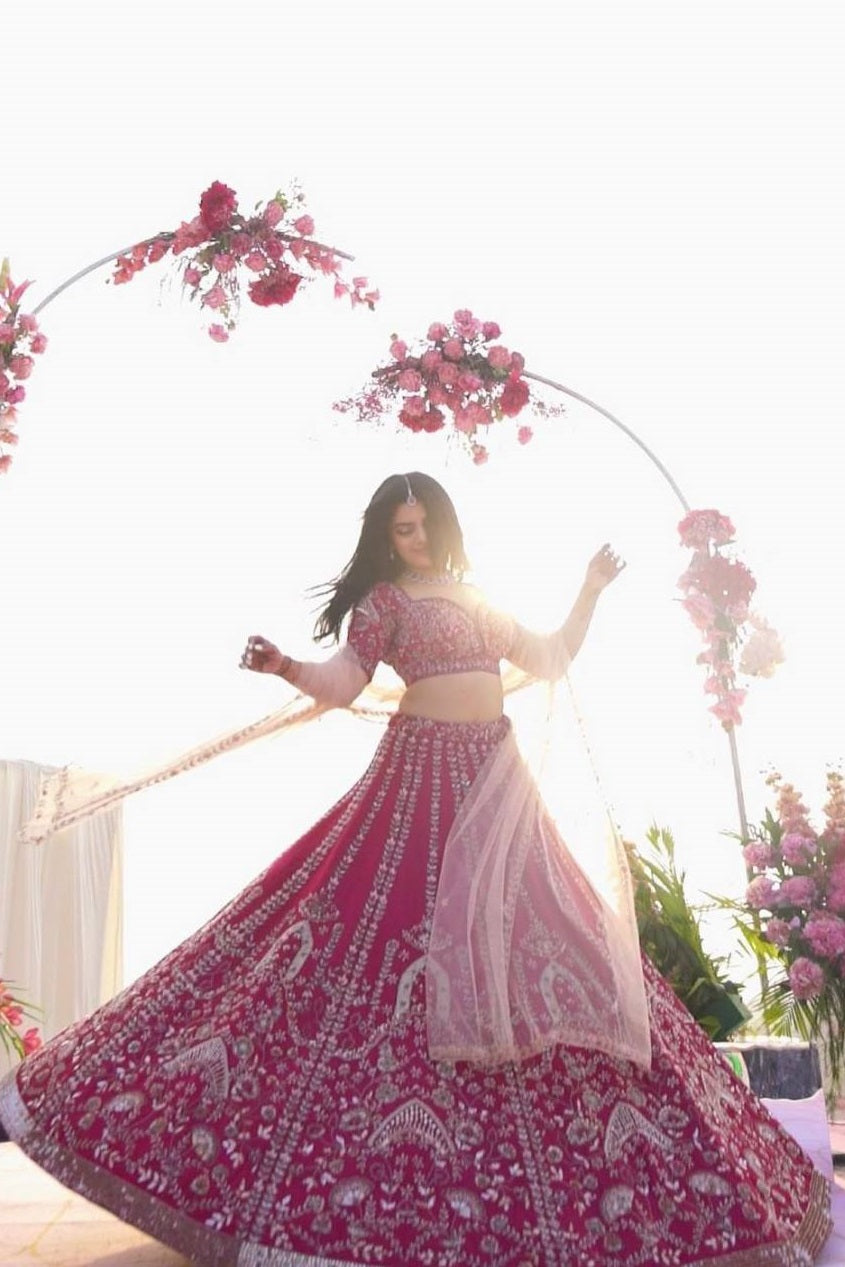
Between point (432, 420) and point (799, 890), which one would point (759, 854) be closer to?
point (799, 890)

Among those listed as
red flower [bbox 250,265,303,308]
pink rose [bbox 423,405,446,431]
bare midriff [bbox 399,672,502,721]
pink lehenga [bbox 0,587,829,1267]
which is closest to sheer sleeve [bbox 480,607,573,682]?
bare midriff [bbox 399,672,502,721]

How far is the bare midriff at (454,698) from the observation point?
4.04m

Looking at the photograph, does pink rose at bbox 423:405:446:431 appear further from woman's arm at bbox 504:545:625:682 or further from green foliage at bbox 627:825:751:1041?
green foliage at bbox 627:825:751:1041

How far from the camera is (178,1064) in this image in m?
3.35

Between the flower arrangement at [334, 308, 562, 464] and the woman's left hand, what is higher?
the flower arrangement at [334, 308, 562, 464]

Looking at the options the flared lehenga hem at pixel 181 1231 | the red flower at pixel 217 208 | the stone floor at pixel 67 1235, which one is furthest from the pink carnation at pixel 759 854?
the red flower at pixel 217 208

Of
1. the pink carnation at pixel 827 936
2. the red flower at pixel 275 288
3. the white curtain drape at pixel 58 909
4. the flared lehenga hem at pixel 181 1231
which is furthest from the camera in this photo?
the white curtain drape at pixel 58 909

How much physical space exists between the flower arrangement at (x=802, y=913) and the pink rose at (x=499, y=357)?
2258 mm

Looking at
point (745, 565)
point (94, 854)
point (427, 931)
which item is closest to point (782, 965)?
point (745, 565)

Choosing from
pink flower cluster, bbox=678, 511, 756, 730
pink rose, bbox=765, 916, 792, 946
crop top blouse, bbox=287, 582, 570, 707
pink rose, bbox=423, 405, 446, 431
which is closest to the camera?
crop top blouse, bbox=287, 582, 570, 707

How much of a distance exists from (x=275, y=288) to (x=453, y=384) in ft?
2.76

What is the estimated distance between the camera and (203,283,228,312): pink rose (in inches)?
221

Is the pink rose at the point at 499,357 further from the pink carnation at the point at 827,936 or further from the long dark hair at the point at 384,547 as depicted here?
the pink carnation at the point at 827,936

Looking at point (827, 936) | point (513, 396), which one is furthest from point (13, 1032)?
point (513, 396)
